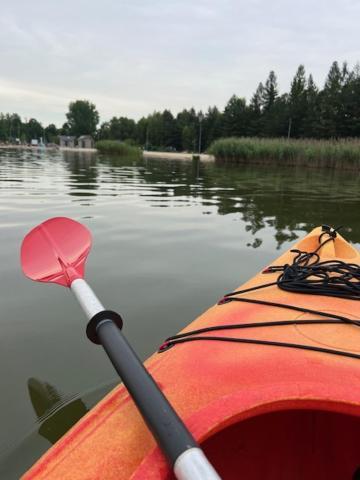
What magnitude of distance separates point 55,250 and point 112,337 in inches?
43.4

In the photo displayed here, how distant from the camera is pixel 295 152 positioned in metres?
16.1

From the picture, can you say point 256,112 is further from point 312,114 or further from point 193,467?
point 193,467

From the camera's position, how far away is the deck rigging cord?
1.38 metres

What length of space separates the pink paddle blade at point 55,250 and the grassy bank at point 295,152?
1434 centimetres

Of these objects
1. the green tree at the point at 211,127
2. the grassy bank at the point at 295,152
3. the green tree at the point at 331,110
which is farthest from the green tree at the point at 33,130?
the grassy bank at the point at 295,152

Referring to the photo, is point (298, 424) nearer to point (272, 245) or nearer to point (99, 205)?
point (272, 245)

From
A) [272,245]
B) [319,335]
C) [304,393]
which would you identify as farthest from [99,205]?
[304,393]

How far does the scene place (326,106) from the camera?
39719 millimetres

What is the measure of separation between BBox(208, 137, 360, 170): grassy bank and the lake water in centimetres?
831

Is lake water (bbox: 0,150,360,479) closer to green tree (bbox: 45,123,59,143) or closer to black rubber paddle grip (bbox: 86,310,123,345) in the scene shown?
black rubber paddle grip (bbox: 86,310,123,345)

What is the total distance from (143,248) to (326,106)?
41.3 metres

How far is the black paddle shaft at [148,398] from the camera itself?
2.45ft

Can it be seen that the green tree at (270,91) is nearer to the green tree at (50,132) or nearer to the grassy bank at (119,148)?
the grassy bank at (119,148)

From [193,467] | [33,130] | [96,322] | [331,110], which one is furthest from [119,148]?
[33,130]
